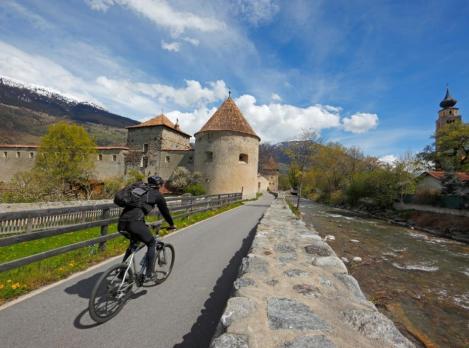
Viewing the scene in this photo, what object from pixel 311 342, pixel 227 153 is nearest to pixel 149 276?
pixel 311 342

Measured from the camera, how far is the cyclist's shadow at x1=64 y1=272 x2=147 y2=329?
263cm

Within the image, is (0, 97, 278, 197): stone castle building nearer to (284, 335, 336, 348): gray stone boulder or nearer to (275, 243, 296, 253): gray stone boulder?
(275, 243, 296, 253): gray stone boulder

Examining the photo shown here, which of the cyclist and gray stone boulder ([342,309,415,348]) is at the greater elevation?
the cyclist

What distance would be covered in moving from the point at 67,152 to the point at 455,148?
39.0 metres

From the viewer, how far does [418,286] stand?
5.53 meters

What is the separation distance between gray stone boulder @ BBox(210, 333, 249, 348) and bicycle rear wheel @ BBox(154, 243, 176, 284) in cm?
218

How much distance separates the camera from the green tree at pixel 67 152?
1118 inches

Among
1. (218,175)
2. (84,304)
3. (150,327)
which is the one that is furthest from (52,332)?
(218,175)

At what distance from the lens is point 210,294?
139 inches

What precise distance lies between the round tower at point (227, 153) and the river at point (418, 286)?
56.3ft

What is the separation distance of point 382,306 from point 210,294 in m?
3.06

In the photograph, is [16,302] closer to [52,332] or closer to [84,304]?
[84,304]

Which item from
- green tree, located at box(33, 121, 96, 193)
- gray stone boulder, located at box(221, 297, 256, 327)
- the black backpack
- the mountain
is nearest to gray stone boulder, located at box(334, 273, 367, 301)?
gray stone boulder, located at box(221, 297, 256, 327)

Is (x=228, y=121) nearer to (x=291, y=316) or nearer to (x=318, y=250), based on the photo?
(x=318, y=250)
